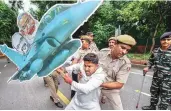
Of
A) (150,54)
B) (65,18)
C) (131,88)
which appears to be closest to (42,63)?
(65,18)

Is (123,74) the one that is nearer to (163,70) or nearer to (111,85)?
(111,85)

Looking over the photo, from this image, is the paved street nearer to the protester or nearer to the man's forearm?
the protester

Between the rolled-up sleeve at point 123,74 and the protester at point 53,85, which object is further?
the protester at point 53,85

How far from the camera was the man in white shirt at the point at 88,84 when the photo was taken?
2381 mm

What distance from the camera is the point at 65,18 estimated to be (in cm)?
281

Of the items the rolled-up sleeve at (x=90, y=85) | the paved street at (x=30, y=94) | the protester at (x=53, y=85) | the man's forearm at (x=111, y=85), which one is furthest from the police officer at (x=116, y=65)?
the protester at (x=53, y=85)

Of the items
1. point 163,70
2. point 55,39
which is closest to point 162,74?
point 163,70

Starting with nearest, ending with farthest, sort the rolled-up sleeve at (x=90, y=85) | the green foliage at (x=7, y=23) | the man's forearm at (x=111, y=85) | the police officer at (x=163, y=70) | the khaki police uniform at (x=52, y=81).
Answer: the rolled-up sleeve at (x=90, y=85), the man's forearm at (x=111, y=85), the green foliage at (x=7, y=23), the khaki police uniform at (x=52, y=81), the police officer at (x=163, y=70)

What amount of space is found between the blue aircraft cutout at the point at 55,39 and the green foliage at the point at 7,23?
1.02 feet

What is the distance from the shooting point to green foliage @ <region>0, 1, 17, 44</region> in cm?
316

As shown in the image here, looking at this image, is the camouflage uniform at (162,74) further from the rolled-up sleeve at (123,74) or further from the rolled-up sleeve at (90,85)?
the rolled-up sleeve at (90,85)

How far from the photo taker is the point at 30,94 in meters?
3.87

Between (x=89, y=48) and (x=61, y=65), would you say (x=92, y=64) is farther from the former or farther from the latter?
(x=89, y=48)

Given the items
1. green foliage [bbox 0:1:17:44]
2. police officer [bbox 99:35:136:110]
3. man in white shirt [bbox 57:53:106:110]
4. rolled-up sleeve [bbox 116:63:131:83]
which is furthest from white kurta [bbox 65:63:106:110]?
green foliage [bbox 0:1:17:44]
